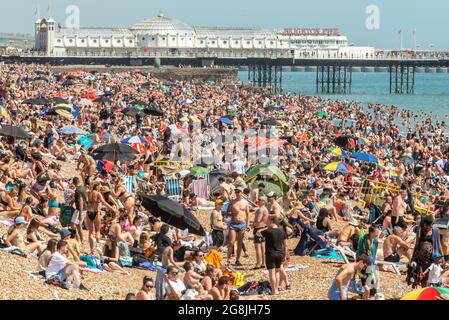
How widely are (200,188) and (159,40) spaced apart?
8058cm

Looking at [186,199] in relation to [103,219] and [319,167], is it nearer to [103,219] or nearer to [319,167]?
[103,219]

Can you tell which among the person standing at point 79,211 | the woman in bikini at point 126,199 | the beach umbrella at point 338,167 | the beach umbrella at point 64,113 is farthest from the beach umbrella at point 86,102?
the person standing at point 79,211

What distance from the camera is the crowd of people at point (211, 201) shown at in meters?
11.0

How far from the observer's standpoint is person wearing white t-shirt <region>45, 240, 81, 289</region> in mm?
10281

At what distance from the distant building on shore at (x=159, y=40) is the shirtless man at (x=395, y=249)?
72067 millimetres

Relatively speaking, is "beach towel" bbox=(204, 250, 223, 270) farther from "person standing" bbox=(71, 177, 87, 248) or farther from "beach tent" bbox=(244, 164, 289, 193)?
"beach tent" bbox=(244, 164, 289, 193)

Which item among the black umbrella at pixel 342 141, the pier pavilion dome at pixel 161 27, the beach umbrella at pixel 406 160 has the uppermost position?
the pier pavilion dome at pixel 161 27

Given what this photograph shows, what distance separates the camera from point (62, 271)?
33.8 ft

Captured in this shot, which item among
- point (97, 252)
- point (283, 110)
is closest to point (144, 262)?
point (97, 252)

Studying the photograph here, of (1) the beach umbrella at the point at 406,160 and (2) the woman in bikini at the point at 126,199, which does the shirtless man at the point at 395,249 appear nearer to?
(2) the woman in bikini at the point at 126,199

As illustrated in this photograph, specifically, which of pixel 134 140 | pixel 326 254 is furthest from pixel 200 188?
pixel 326 254

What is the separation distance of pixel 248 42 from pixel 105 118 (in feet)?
246

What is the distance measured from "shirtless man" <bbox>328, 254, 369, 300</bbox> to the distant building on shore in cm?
7457

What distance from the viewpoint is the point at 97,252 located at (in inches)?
482
